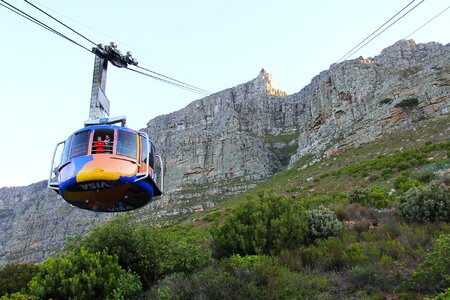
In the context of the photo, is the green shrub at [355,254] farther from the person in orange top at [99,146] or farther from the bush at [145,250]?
the person in orange top at [99,146]

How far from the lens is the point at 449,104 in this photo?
38.6 metres

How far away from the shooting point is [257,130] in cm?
10812

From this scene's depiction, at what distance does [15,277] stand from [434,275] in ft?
50.7

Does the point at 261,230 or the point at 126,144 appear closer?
the point at 126,144

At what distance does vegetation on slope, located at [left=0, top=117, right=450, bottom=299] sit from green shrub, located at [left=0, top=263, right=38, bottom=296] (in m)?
0.08

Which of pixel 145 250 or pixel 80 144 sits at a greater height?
pixel 80 144

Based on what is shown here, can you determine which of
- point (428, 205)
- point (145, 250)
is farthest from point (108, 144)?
point (428, 205)

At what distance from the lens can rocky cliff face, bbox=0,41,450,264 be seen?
48500mm

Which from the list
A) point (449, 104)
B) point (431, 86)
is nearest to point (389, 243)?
point (449, 104)

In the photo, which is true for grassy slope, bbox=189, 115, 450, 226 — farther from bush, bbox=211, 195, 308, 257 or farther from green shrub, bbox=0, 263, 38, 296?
green shrub, bbox=0, 263, 38, 296

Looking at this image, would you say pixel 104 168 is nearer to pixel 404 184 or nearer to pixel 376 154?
pixel 404 184

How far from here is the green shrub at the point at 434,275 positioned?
7.23 metres

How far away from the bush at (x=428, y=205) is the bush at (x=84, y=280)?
9.91 meters

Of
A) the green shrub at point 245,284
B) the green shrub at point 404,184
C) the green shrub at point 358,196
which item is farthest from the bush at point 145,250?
the green shrub at point 404,184
